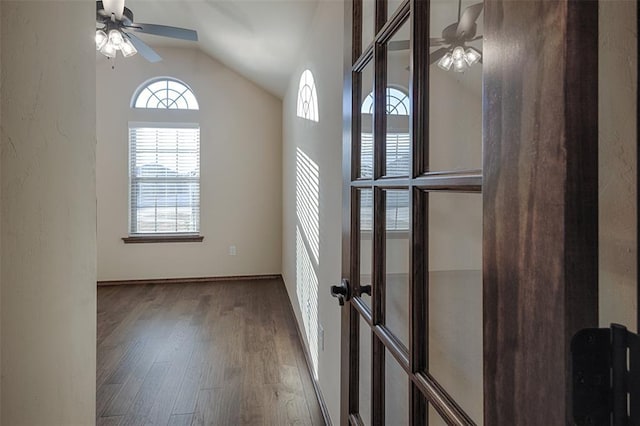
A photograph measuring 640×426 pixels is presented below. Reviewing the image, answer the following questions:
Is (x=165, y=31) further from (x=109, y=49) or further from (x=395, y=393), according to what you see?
(x=395, y=393)

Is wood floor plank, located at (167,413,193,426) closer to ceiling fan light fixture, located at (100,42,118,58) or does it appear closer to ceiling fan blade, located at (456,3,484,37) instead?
ceiling fan blade, located at (456,3,484,37)

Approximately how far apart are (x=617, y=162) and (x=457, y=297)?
13.2 inches

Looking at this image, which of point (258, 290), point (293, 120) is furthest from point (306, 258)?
point (258, 290)

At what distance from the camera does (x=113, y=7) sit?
2.30m

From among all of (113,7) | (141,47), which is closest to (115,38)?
(113,7)

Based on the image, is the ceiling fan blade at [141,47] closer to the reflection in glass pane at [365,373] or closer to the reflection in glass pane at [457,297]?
the reflection in glass pane at [365,373]

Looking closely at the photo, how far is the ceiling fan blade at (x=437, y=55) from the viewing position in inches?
25.2

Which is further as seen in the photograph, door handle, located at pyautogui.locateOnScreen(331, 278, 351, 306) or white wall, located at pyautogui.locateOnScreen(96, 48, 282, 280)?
white wall, located at pyautogui.locateOnScreen(96, 48, 282, 280)

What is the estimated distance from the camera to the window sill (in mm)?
4777

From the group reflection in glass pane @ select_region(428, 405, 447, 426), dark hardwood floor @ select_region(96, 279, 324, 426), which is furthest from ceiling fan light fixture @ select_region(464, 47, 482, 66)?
dark hardwood floor @ select_region(96, 279, 324, 426)

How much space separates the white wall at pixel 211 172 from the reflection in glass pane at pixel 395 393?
430cm

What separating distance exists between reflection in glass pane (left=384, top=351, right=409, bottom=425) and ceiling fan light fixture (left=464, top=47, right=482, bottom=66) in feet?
1.93

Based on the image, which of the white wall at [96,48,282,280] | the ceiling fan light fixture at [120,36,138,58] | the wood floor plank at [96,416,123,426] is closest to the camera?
the wood floor plank at [96,416,123,426]

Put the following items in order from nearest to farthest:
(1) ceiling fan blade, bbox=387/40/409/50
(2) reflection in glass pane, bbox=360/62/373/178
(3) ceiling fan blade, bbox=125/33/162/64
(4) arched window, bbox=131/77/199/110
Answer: (1) ceiling fan blade, bbox=387/40/409/50
(2) reflection in glass pane, bbox=360/62/373/178
(3) ceiling fan blade, bbox=125/33/162/64
(4) arched window, bbox=131/77/199/110
